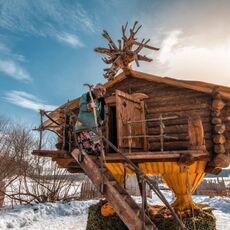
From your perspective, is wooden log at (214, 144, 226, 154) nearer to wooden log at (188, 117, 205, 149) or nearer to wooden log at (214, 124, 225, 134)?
wooden log at (214, 124, 225, 134)

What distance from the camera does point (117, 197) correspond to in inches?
218

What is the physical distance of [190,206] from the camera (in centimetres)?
1009

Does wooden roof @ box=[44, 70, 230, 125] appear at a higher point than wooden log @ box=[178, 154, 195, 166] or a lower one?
higher

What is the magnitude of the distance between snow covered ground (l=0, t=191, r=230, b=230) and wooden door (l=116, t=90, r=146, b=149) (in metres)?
7.83

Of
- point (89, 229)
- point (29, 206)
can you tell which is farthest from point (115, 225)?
point (29, 206)

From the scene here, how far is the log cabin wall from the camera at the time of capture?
9.44m

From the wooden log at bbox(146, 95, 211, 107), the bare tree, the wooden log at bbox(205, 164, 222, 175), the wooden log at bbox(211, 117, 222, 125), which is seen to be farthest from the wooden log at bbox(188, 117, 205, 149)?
the bare tree

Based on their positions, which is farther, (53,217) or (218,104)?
(53,217)

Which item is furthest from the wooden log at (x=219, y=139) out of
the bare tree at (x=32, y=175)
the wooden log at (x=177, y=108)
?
the bare tree at (x=32, y=175)

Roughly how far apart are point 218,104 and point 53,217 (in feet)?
41.2

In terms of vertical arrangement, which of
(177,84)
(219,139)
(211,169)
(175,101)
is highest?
(177,84)

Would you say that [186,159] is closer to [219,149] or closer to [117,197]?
[219,149]

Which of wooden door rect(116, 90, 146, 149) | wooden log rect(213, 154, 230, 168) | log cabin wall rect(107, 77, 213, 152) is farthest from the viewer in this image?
log cabin wall rect(107, 77, 213, 152)

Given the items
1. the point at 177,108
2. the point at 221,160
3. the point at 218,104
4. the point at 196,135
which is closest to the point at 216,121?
the point at 218,104
